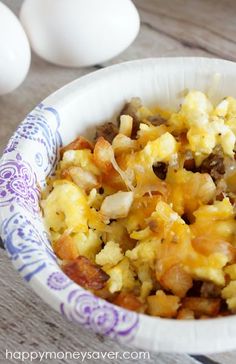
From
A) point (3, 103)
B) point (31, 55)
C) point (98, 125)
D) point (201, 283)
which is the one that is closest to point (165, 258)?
point (201, 283)

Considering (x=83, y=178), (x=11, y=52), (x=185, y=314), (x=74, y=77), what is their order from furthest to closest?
1. (x=74, y=77)
2. (x=11, y=52)
3. (x=83, y=178)
4. (x=185, y=314)

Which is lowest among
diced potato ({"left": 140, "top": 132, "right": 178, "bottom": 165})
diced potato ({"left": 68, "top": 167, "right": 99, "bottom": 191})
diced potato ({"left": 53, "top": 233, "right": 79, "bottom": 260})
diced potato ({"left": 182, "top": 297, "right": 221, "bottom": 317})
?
diced potato ({"left": 182, "top": 297, "right": 221, "bottom": 317})

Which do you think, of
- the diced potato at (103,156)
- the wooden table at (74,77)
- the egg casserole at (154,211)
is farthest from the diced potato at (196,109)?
the wooden table at (74,77)

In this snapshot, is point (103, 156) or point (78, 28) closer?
point (103, 156)

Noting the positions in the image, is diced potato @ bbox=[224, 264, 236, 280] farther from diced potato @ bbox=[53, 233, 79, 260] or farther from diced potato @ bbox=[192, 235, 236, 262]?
diced potato @ bbox=[53, 233, 79, 260]

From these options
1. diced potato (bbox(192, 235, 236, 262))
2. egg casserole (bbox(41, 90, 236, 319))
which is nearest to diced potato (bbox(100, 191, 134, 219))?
egg casserole (bbox(41, 90, 236, 319))

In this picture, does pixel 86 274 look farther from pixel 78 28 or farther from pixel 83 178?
pixel 78 28

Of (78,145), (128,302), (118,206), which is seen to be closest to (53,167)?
(78,145)
